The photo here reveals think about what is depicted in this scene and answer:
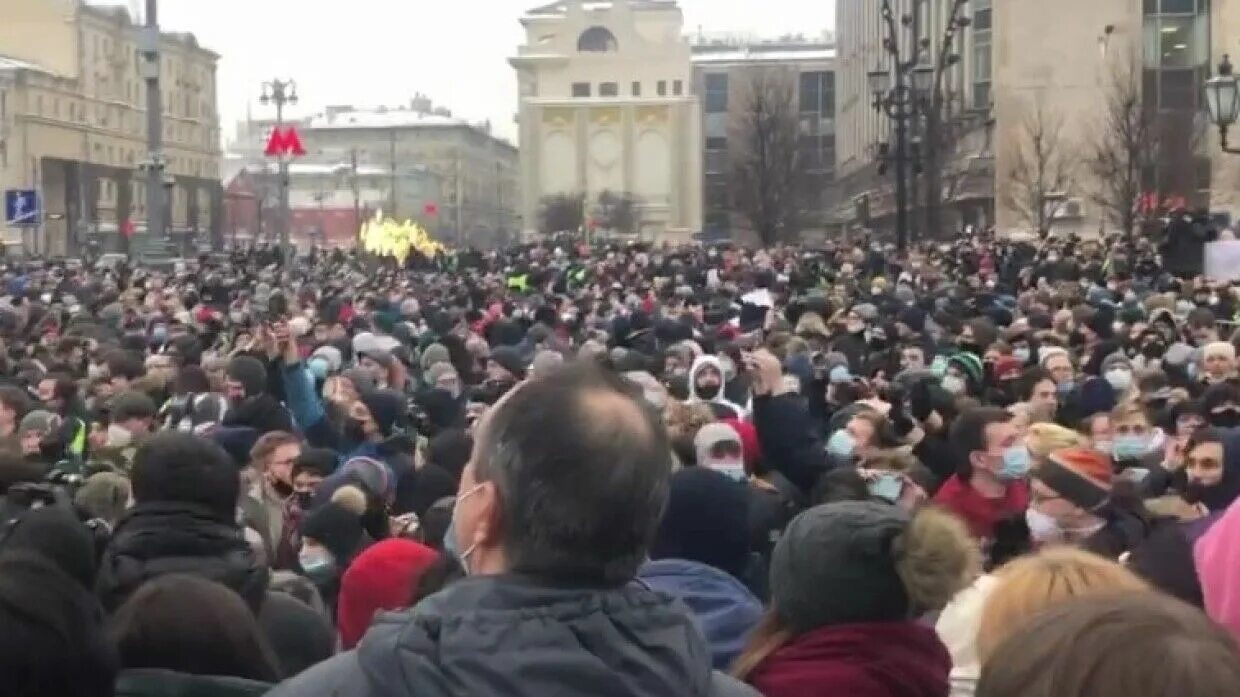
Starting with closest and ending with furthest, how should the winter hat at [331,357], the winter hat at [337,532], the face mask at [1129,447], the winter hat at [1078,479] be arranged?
1. the winter hat at [1078,479]
2. the winter hat at [337,532]
3. the face mask at [1129,447]
4. the winter hat at [331,357]

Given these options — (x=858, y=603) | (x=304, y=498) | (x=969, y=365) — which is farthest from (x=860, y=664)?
(x=969, y=365)

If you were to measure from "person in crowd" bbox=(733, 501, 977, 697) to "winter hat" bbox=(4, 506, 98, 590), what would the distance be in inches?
53.0

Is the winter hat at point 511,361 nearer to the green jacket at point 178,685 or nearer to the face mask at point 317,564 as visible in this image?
the face mask at point 317,564

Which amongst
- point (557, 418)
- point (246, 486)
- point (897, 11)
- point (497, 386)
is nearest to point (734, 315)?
point (497, 386)

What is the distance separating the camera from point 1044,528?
5.83 metres

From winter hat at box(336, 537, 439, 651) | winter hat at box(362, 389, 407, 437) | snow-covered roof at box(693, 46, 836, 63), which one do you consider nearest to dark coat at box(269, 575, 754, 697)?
winter hat at box(336, 537, 439, 651)

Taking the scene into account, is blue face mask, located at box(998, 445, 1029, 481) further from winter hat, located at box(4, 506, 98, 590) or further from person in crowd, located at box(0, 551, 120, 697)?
person in crowd, located at box(0, 551, 120, 697)

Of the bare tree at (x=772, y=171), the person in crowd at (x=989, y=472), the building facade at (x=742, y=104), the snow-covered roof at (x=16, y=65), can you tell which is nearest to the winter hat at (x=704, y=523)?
the person in crowd at (x=989, y=472)

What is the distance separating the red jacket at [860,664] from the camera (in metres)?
3.65

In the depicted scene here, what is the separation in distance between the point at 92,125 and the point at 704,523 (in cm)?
9096

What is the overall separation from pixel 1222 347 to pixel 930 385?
2.34 meters

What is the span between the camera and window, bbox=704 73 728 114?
122 meters

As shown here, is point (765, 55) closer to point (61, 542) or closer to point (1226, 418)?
point (1226, 418)

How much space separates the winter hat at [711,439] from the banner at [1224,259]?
36.7 feet
